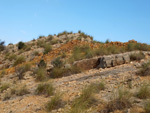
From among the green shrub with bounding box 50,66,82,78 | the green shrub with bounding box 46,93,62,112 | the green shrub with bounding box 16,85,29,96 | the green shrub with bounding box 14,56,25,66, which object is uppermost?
the green shrub with bounding box 14,56,25,66

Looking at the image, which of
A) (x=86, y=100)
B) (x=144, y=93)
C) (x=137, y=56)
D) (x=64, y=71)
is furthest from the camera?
(x=64, y=71)

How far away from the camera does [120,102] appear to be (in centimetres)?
372

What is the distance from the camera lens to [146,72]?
5566 millimetres

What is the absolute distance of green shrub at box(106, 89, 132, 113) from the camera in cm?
367

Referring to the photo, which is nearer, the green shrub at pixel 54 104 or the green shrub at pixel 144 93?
the green shrub at pixel 144 93

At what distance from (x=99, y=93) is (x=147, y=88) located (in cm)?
132

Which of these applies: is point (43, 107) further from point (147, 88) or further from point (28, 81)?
point (28, 81)

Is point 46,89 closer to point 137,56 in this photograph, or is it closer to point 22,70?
point 22,70

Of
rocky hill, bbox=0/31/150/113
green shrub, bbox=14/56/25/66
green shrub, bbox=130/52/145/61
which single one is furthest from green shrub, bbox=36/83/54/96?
green shrub, bbox=14/56/25/66

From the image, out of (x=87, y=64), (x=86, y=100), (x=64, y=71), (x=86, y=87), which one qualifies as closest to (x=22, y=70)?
(x=64, y=71)

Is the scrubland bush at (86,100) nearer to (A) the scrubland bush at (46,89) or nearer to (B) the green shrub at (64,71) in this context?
(A) the scrubland bush at (46,89)

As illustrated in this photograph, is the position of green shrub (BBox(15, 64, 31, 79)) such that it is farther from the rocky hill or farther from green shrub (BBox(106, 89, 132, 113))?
green shrub (BBox(106, 89, 132, 113))

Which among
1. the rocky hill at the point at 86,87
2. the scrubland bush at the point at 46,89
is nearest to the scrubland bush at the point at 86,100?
the rocky hill at the point at 86,87

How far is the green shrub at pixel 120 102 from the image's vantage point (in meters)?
3.67
